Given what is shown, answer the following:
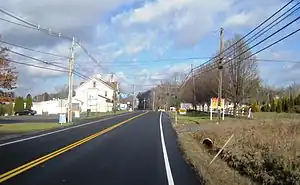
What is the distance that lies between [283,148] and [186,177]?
21.4ft

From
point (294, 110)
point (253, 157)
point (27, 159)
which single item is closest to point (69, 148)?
point (27, 159)

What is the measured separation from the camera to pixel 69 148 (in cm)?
2036

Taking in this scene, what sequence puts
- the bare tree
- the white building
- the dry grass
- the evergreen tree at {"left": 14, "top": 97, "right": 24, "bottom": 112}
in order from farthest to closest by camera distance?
the white building
the evergreen tree at {"left": 14, "top": 97, "right": 24, "bottom": 112}
the bare tree
the dry grass

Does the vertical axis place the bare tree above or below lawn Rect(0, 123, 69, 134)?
above

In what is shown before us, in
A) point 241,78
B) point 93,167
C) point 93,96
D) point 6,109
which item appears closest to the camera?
point 93,167

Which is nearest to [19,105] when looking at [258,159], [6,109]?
[6,109]

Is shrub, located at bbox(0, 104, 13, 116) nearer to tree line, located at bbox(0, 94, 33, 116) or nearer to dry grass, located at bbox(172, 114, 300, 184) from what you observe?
tree line, located at bbox(0, 94, 33, 116)

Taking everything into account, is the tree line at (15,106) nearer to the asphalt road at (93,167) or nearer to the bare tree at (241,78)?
the bare tree at (241,78)

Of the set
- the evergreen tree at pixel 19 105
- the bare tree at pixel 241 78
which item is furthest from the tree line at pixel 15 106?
the bare tree at pixel 241 78

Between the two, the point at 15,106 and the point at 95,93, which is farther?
the point at 95,93

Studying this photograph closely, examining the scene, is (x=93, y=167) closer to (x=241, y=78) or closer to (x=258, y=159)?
(x=258, y=159)

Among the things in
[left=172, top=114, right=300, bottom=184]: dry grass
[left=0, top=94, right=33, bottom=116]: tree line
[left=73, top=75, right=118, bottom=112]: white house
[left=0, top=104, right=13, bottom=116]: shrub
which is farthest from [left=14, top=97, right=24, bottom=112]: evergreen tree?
[left=172, top=114, right=300, bottom=184]: dry grass

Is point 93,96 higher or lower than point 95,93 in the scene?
lower

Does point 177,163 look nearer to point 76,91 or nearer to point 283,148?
point 283,148
